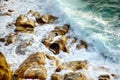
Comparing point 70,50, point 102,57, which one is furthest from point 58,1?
point 102,57

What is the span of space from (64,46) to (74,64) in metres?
1.47

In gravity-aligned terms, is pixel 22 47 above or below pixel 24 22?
below

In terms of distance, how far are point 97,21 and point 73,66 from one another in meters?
4.02

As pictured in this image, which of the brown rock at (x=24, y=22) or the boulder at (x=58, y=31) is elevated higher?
the brown rock at (x=24, y=22)

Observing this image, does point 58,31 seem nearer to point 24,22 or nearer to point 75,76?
point 24,22

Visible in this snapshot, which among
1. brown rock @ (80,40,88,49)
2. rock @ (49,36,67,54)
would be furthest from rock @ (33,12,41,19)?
brown rock @ (80,40,88,49)

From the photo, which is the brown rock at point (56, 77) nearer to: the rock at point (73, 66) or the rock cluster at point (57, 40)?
the rock at point (73, 66)

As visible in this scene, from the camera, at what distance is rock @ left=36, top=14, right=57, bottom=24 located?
14.0 m

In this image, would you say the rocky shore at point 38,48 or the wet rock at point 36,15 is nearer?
the rocky shore at point 38,48

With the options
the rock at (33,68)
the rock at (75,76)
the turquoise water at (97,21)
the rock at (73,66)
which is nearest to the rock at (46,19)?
the turquoise water at (97,21)

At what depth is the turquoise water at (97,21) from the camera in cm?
1130

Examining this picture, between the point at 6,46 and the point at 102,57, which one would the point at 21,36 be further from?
the point at 102,57

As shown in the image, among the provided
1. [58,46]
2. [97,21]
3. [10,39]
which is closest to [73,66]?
[58,46]

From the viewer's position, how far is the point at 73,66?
10.3 meters
